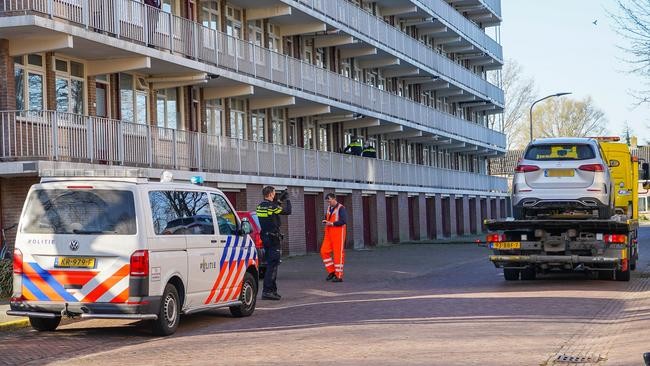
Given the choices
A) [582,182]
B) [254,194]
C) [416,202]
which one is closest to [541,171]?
[582,182]

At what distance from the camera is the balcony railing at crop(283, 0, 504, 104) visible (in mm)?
38812

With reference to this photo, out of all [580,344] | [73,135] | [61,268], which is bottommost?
[580,344]

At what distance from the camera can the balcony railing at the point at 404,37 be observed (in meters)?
38.8

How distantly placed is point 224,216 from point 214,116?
17.6m

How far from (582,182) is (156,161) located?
34.6ft

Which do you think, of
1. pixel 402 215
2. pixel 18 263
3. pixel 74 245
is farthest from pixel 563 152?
pixel 402 215

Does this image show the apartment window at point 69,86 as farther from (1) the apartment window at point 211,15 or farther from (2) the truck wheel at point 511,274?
(2) the truck wheel at point 511,274

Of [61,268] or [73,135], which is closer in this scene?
[61,268]

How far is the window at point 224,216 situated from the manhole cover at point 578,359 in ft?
18.9

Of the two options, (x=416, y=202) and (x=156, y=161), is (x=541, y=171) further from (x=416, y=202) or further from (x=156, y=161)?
(x=416, y=202)

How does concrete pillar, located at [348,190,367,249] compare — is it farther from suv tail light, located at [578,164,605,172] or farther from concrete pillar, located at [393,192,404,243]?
suv tail light, located at [578,164,605,172]

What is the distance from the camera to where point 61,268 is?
12992mm

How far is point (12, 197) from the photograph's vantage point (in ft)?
72.7

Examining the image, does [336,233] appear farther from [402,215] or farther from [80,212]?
[402,215]
